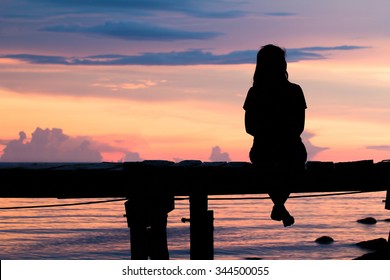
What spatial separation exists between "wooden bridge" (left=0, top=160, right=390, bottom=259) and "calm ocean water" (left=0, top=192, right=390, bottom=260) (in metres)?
22.9

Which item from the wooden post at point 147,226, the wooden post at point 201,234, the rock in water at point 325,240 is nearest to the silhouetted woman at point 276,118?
the wooden post at point 201,234

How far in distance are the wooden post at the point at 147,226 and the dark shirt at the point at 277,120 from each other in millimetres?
1646

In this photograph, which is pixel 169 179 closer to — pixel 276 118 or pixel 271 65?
pixel 276 118

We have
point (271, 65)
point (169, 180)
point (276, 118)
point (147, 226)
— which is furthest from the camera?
→ point (147, 226)

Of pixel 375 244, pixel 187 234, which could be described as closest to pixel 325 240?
pixel 375 244

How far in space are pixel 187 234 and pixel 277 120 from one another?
3296 centimetres

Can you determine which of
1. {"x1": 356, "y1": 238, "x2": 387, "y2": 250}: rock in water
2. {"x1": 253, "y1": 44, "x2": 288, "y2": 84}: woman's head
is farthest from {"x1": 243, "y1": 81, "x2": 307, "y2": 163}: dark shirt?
{"x1": 356, "y1": 238, "x2": 387, "y2": 250}: rock in water

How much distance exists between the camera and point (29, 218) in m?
52.9

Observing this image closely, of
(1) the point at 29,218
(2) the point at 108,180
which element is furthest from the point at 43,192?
(1) the point at 29,218

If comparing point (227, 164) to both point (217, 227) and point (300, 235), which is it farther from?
point (217, 227)

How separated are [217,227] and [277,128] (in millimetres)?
37532

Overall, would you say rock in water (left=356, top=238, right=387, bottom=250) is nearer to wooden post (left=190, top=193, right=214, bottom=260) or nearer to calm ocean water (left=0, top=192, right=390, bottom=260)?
calm ocean water (left=0, top=192, right=390, bottom=260)

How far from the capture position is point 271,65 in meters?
8.78

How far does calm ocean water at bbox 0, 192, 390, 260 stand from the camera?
113ft
